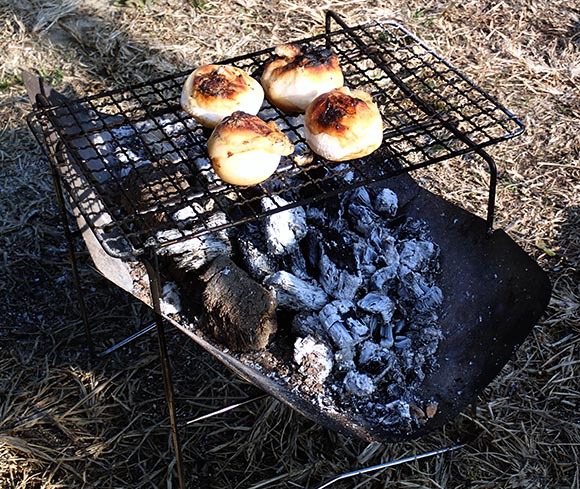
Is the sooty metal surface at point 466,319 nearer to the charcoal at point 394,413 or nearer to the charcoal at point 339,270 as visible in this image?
the charcoal at point 394,413

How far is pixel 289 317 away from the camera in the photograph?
105 inches

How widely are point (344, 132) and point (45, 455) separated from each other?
68.6 inches

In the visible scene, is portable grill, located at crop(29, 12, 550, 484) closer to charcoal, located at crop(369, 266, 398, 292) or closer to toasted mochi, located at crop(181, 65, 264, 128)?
toasted mochi, located at crop(181, 65, 264, 128)

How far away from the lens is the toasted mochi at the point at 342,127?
2365 millimetres

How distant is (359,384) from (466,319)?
0.47 meters

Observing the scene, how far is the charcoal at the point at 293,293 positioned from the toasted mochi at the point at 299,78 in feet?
1.94

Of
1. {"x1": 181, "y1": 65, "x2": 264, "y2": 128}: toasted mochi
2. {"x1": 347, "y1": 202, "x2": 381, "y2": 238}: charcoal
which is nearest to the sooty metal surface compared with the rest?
{"x1": 347, "y1": 202, "x2": 381, "y2": 238}: charcoal

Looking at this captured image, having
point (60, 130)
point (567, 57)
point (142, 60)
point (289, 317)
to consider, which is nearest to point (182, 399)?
point (289, 317)

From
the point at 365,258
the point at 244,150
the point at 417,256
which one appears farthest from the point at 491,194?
the point at 244,150

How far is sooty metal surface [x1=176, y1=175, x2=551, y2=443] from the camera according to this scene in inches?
94.0

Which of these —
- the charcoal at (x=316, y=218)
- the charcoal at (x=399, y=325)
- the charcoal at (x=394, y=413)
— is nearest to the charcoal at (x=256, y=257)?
the charcoal at (x=316, y=218)

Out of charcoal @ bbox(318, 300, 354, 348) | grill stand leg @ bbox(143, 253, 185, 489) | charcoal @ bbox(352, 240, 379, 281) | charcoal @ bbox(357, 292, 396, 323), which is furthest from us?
charcoal @ bbox(352, 240, 379, 281)

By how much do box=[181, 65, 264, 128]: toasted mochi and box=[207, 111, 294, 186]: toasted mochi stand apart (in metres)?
0.15

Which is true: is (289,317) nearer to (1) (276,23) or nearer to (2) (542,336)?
(2) (542,336)
